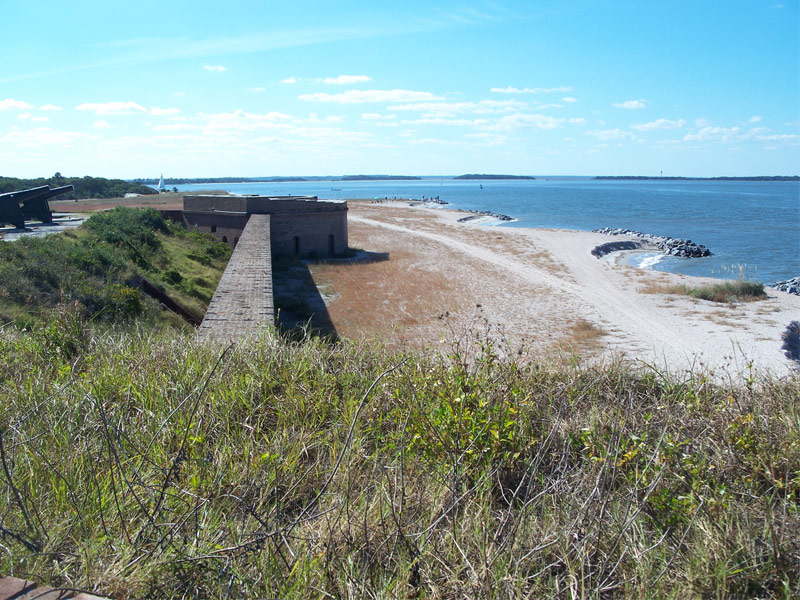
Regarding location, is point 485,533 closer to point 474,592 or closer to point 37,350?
point 474,592

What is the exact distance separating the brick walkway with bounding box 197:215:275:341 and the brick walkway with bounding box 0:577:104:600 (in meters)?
3.79

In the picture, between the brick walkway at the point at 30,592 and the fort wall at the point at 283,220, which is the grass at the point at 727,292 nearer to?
the fort wall at the point at 283,220

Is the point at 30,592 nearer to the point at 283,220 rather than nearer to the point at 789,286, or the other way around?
the point at 283,220

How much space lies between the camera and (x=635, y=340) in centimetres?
1639

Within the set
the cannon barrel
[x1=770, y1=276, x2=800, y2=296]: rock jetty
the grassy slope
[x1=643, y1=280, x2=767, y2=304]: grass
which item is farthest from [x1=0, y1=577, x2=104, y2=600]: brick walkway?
[x1=770, y1=276, x2=800, y2=296]: rock jetty

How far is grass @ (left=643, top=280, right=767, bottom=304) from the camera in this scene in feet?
72.8

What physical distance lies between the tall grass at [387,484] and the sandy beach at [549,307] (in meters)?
5.11

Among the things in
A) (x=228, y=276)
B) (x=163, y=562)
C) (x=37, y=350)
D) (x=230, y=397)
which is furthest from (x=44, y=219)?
(x=163, y=562)

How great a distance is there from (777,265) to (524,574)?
38.1 metres

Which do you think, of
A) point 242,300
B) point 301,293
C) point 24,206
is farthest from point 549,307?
point 24,206

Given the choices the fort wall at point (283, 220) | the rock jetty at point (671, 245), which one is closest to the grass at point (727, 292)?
the fort wall at point (283, 220)

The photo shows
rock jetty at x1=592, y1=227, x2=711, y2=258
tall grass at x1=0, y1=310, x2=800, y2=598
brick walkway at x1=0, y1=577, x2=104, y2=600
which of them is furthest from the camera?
rock jetty at x1=592, y1=227, x2=711, y2=258

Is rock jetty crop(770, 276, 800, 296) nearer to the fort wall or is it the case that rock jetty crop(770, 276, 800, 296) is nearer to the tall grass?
the fort wall

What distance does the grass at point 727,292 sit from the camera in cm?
2220
